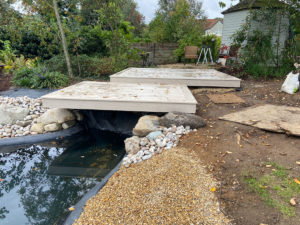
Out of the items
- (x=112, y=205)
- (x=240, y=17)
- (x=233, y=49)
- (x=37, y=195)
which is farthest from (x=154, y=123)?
(x=240, y=17)

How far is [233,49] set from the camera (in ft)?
25.6

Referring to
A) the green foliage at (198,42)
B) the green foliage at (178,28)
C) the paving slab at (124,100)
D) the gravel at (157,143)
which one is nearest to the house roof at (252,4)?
the green foliage at (198,42)

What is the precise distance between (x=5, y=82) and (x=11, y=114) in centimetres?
247

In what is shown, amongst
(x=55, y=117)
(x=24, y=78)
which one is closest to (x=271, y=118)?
(x=55, y=117)

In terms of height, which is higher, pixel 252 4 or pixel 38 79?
pixel 252 4

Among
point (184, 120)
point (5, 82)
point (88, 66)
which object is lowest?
point (184, 120)

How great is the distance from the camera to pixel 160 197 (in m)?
1.88

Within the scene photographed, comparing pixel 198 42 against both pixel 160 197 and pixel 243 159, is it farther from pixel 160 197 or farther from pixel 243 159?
pixel 160 197

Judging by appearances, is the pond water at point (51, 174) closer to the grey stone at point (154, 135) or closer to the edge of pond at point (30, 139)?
the edge of pond at point (30, 139)

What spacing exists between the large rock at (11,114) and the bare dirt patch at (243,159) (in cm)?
326

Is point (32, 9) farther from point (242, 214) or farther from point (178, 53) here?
point (242, 214)

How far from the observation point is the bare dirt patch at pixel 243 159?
162cm

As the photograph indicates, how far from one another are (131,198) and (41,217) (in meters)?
1.02

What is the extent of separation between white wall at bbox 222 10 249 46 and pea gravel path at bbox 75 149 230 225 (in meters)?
7.58
